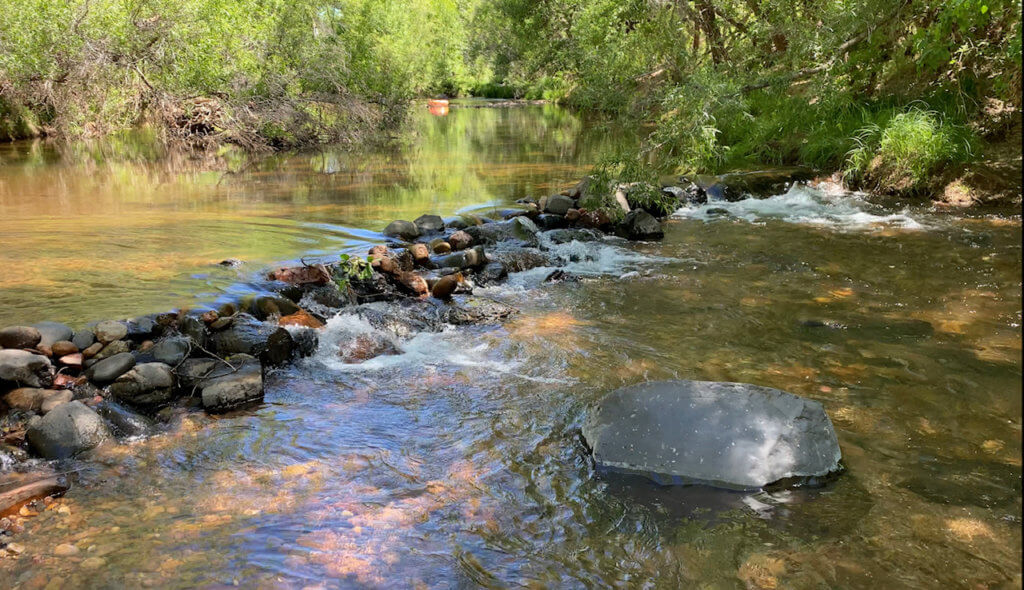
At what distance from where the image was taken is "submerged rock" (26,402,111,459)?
4.31 metres

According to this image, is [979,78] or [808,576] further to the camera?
[979,78]

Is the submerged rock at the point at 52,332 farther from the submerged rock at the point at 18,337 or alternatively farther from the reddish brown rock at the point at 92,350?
the reddish brown rock at the point at 92,350

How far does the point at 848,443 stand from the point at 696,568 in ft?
5.24

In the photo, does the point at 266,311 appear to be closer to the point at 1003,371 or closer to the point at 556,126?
the point at 1003,371

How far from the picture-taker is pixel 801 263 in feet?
27.5

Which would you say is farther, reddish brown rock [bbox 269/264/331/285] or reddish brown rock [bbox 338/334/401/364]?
reddish brown rock [bbox 269/264/331/285]

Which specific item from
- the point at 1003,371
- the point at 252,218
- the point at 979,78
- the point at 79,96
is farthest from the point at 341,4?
the point at 1003,371

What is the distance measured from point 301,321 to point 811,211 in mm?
8457

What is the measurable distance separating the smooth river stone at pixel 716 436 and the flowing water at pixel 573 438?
14cm

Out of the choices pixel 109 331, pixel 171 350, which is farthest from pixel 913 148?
pixel 109 331

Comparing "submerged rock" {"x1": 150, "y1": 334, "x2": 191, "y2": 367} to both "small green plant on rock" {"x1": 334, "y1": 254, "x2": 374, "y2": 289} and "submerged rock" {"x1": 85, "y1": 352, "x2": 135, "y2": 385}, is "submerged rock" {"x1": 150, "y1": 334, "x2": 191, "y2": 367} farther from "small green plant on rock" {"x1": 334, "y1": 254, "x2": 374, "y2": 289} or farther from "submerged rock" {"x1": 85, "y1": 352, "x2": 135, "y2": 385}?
"small green plant on rock" {"x1": 334, "y1": 254, "x2": 374, "y2": 289}

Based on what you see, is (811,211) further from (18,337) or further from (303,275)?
(18,337)

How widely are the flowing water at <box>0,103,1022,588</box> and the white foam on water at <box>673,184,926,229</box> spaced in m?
0.79

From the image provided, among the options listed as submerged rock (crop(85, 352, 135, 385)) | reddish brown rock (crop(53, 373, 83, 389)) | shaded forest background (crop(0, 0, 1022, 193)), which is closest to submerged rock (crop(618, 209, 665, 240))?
shaded forest background (crop(0, 0, 1022, 193))
